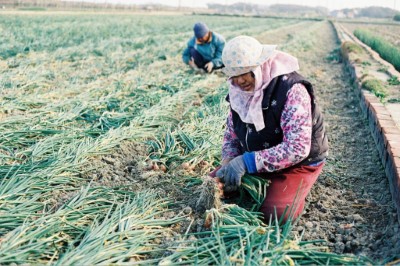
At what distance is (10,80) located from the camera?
17.0 feet

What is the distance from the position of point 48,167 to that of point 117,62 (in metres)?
4.84

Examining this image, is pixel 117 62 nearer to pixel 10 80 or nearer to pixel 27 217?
pixel 10 80

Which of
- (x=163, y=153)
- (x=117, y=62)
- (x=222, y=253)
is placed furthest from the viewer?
(x=117, y=62)

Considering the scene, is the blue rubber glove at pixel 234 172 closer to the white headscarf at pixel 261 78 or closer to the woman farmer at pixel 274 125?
the woman farmer at pixel 274 125

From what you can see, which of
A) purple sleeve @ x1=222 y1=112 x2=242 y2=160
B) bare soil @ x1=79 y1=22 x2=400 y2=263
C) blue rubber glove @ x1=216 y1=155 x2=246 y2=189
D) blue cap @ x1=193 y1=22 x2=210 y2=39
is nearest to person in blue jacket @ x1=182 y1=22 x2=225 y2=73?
blue cap @ x1=193 y1=22 x2=210 y2=39

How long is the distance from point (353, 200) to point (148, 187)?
1341 mm

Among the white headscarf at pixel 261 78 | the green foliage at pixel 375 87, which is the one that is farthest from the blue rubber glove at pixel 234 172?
the green foliage at pixel 375 87

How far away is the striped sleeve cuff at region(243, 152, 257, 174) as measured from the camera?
2398 mm

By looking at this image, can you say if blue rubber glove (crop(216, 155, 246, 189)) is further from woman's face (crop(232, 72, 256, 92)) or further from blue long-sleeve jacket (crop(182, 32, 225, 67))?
blue long-sleeve jacket (crop(182, 32, 225, 67))

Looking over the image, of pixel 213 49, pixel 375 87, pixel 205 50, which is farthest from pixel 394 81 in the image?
pixel 205 50

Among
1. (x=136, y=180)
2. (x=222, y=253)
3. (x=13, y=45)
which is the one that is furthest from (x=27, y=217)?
(x=13, y=45)

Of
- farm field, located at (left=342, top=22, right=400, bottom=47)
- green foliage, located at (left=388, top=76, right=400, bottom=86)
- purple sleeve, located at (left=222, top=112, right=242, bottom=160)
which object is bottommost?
farm field, located at (left=342, top=22, right=400, bottom=47)

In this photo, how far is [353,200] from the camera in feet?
9.03

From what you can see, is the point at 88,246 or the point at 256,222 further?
the point at 256,222
